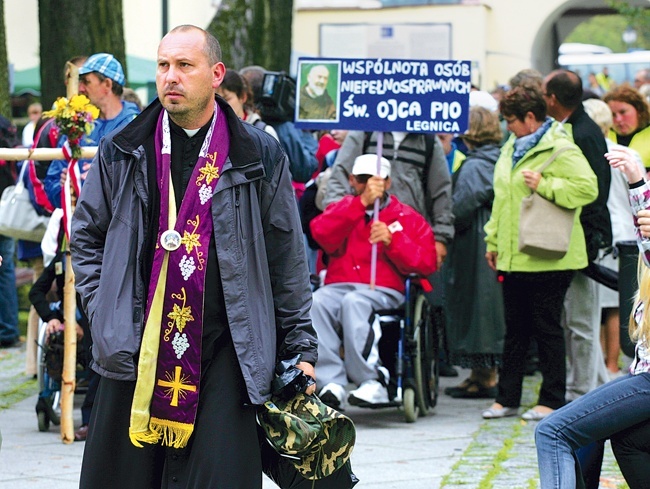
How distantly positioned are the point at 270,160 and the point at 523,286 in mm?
4174

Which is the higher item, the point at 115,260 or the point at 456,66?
the point at 456,66

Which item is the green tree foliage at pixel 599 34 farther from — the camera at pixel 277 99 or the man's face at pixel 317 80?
the man's face at pixel 317 80

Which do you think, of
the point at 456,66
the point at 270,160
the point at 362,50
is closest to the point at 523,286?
the point at 456,66

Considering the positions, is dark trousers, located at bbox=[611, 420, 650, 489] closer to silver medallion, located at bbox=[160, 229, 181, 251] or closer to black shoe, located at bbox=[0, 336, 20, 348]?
silver medallion, located at bbox=[160, 229, 181, 251]

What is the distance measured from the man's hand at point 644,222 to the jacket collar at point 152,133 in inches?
59.8

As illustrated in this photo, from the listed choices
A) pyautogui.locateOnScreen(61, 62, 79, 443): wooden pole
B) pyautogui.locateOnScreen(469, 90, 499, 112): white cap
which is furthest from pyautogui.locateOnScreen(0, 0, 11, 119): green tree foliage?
pyautogui.locateOnScreen(61, 62, 79, 443): wooden pole

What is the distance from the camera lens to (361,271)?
346 inches

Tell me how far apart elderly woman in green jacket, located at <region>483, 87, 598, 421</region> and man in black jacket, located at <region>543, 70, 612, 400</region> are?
0.21 meters

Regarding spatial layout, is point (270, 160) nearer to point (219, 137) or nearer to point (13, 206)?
point (219, 137)

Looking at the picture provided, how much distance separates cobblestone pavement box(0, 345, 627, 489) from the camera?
22.7 feet

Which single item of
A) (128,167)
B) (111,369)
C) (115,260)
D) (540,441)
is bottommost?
(540,441)

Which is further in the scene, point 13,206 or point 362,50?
point 362,50

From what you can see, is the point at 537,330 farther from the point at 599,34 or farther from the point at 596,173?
the point at 599,34

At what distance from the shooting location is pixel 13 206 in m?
9.31
